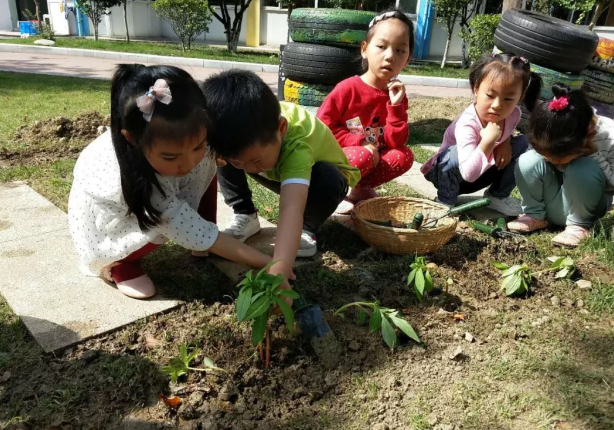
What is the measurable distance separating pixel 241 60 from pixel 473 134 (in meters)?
11.1

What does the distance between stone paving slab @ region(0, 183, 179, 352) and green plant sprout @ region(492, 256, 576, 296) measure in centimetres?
140

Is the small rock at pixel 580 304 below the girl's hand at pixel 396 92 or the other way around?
below

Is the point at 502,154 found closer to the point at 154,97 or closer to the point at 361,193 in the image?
the point at 361,193

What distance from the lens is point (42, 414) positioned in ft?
4.93

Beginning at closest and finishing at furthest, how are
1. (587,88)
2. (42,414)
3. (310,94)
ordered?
(42,414), (310,94), (587,88)

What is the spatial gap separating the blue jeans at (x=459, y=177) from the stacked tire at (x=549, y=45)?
88.0 inches

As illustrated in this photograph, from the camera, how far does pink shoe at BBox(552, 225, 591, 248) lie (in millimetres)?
2682

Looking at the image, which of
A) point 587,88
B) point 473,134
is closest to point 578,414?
point 473,134

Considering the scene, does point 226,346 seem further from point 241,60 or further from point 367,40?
point 241,60

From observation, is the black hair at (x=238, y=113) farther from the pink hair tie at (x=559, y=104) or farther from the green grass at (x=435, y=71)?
the green grass at (x=435, y=71)

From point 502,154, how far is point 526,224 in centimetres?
45

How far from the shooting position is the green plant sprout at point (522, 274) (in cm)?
215

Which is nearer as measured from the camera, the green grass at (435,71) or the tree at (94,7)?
the green grass at (435,71)

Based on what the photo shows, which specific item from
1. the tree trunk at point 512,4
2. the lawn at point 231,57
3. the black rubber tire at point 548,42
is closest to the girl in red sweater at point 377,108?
the black rubber tire at point 548,42
